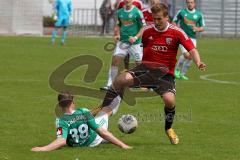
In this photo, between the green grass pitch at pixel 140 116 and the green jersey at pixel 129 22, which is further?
the green jersey at pixel 129 22

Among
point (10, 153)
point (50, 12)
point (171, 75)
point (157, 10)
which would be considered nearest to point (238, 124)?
point (171, 75)

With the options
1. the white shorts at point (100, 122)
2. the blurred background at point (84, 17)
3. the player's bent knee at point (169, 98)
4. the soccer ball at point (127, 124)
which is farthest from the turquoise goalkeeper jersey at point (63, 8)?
the player's bent knee at point (169, 98)

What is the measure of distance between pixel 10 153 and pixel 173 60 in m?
2.93

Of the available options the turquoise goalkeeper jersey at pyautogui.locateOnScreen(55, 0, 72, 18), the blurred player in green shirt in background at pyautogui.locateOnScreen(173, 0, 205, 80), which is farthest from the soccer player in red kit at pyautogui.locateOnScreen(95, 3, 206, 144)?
the turquoise goalkeeper jersey at pyautogui.locateOnScreen(55, 0, 72, 18)

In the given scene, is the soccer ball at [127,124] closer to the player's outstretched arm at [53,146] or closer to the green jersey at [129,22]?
the player's outstretched arm at [53,146]

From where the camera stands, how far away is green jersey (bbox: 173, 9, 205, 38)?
73.6 ft

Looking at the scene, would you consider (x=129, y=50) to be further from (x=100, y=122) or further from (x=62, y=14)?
(x=62, y=14)

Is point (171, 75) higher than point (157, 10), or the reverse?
point (157, 10)

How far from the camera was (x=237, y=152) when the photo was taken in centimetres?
1086

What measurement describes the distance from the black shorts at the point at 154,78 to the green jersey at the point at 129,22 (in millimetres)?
7275

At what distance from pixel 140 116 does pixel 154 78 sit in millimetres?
2736

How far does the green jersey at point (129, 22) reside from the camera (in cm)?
1922

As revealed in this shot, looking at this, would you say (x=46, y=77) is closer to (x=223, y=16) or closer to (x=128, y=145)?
(x=128, y=145)

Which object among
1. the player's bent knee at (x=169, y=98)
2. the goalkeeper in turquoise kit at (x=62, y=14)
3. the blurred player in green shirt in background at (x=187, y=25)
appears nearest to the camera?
the player's bent knee at (x=169, y=98)
